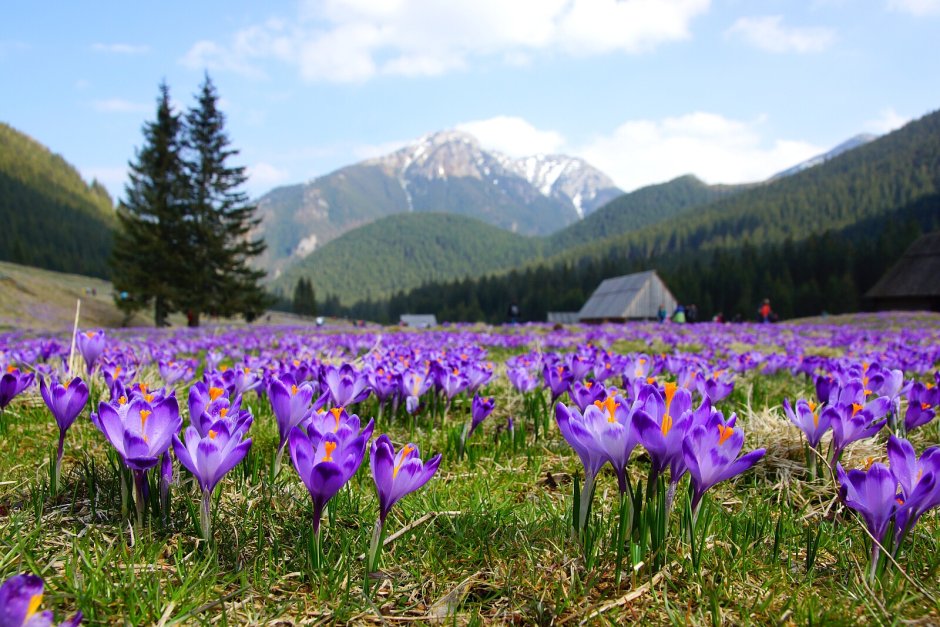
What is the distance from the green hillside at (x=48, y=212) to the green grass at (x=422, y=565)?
89.9m

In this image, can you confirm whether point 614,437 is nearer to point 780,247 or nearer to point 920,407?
point 920,407

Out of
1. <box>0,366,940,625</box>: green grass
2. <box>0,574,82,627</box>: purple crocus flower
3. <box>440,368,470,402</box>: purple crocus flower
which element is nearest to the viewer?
<box>0,574,82,627</box>: purple crocus flower

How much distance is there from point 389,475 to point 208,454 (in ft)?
1.58

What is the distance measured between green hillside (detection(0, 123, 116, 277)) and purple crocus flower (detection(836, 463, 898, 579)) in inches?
3588

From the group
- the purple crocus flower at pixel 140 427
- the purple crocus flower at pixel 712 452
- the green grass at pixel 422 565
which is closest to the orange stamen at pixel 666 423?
the purple crocus flower at pixel 712 452

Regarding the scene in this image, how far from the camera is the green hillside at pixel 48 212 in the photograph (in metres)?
87.1

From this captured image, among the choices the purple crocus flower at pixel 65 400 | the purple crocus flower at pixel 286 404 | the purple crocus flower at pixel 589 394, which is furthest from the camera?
the purple crocus flower at pixel 589 394

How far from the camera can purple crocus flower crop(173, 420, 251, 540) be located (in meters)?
1.49

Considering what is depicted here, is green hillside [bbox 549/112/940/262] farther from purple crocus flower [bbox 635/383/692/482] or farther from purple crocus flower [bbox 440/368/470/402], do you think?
purple crocus flower [bbox 635/383/692/482]

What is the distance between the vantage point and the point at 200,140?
34.9m

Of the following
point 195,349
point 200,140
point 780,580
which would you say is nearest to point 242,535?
point 780,580

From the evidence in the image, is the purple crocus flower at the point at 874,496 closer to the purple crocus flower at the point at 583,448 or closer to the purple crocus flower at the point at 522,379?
the purple crocus flower at the point at 583,448

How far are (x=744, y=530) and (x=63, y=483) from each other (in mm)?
2380

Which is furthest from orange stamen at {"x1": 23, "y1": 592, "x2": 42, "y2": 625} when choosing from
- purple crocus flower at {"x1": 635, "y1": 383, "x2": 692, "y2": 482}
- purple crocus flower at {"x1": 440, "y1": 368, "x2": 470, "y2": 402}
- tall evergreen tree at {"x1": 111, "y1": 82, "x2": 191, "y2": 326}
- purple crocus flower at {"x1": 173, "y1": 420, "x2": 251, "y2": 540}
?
tall evergreen tree at {"x1": 111, "y1": 82, "x2": 191, "y2": 326}
